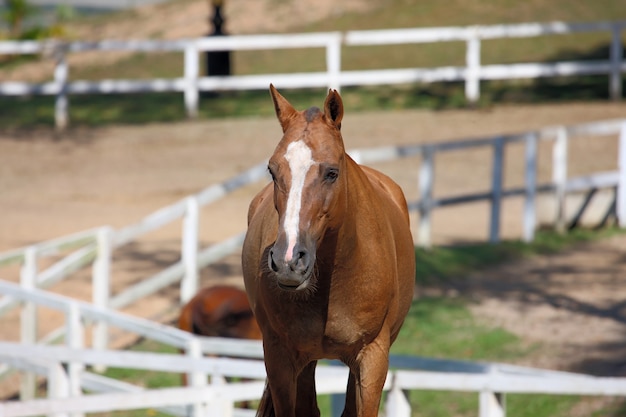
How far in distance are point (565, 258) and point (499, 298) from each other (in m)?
1.90

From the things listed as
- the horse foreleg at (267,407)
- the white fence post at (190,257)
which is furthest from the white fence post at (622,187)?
the horse foreleg at (267,407)

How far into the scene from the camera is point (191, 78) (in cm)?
2019

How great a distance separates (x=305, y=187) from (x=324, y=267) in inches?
12.5

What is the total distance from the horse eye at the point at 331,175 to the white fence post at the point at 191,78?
17.0 meters

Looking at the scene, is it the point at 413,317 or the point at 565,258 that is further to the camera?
the point at 565,258

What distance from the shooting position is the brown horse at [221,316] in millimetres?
8031

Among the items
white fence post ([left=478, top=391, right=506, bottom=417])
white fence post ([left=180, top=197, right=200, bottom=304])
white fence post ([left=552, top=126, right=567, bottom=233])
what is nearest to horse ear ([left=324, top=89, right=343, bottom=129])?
white fence post ([left=478, top=391, right=506, bottom=417])

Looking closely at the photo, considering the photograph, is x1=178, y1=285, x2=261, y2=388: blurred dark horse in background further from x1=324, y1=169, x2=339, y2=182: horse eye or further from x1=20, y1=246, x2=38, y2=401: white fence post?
x1=324, y1=169, x2=339, y2=182: horse eye

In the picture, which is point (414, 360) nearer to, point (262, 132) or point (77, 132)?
point (262, 132)

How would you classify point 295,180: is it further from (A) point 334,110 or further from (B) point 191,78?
(B) point 191,78

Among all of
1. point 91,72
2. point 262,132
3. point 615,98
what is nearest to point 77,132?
point 262,132

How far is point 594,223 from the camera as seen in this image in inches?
541

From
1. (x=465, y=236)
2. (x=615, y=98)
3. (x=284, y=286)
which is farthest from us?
(x=615, y=98)

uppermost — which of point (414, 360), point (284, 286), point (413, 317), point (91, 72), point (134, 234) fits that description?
point (91, 72)
